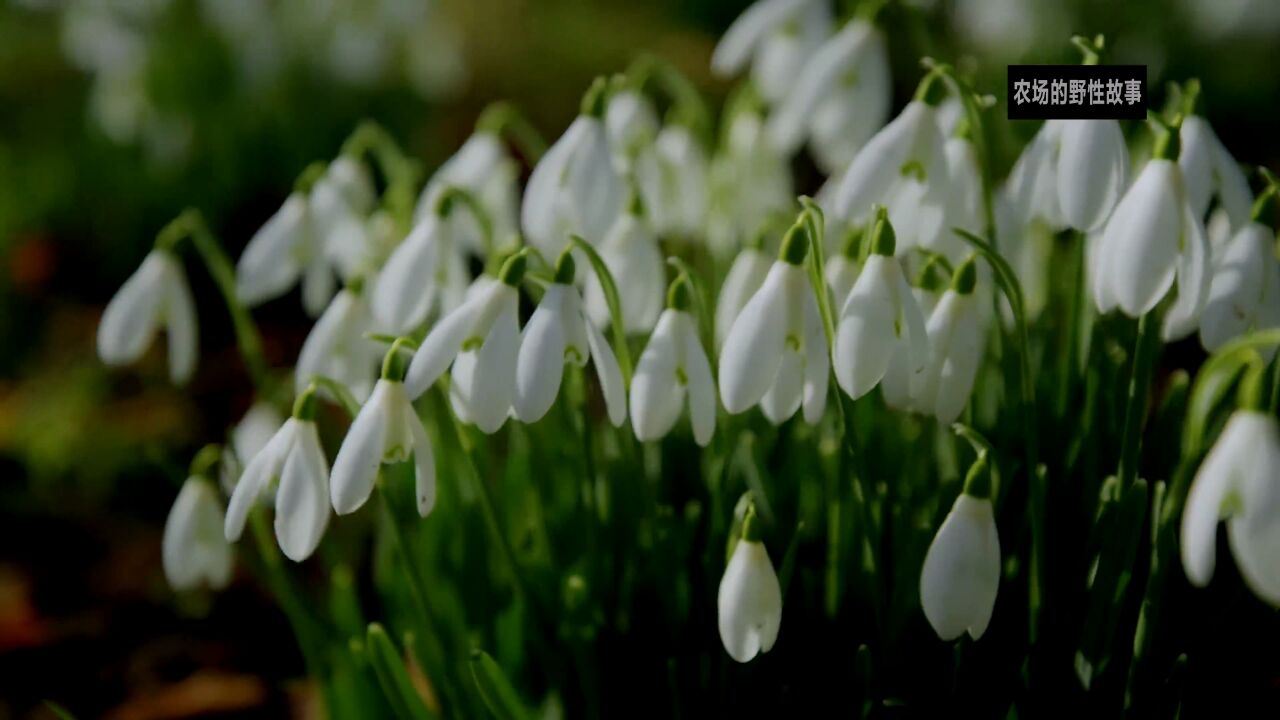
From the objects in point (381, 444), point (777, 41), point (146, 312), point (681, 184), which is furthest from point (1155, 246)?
point (146, 312)

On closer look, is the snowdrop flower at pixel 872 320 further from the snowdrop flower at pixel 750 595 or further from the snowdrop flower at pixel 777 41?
the snowdrop flower at pixel 777 41

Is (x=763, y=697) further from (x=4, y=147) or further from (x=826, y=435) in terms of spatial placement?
(x=4, y=147)

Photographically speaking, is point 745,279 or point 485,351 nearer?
point 485,351

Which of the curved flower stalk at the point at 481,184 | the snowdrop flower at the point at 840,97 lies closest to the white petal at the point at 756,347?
the snowdrop flower at the point at 840,97

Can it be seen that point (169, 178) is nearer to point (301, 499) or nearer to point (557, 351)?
point (301, 499)

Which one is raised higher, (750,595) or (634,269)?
(634,269)
